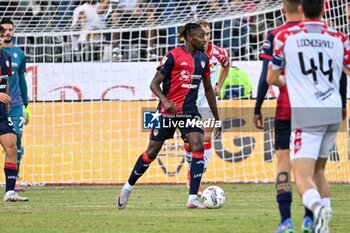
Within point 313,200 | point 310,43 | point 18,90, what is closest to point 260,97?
point 310,43

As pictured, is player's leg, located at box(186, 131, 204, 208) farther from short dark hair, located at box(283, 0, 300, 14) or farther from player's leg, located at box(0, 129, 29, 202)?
short dark hair, located at box(283, 0, 300, 14)

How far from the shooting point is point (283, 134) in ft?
29.1

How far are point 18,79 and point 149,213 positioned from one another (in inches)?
209

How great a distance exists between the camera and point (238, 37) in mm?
19281

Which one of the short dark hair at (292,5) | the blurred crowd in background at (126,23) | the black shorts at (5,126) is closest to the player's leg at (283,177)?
the short dark hair at (292,5)

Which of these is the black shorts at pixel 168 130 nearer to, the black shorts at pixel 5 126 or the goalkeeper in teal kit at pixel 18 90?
the black shorts at pixel 5 126

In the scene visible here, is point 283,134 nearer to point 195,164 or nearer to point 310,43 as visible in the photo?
point 310,43

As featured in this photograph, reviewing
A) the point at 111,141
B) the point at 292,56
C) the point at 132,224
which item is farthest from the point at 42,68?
the point at 292,56

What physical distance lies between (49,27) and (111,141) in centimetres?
244

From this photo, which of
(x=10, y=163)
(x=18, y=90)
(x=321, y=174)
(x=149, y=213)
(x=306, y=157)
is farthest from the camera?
(x=18, y=90)

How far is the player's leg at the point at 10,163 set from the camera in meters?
13.5

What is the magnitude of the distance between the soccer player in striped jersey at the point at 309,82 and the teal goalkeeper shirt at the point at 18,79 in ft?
26.1

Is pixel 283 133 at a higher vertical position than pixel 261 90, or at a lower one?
lower

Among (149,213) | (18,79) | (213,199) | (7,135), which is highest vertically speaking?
(18,79)
